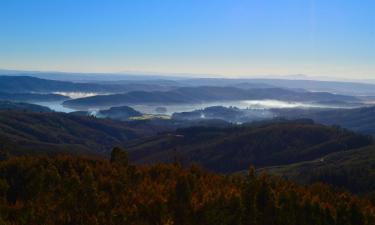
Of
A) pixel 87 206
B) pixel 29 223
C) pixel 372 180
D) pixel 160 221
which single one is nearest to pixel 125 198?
pixel 87 206

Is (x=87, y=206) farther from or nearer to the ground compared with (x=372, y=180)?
farther from the ground

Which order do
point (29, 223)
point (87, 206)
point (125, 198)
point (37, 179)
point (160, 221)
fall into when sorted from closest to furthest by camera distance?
point (29, 223)
point (160, 221)
point (87, 206)
point (125, 198)
point (37, 179)

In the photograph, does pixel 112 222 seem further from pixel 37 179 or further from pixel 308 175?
pixel 308 175

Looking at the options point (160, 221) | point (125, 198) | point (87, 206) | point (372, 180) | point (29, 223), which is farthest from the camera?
point (372, 180)

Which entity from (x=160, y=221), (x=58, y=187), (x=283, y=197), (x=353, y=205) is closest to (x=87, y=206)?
(x=160, y=221)

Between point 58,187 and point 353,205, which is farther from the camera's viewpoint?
point 58,187

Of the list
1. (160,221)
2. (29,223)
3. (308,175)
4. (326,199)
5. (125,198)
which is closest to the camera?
(29,223)

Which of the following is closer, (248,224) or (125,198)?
(248,224)

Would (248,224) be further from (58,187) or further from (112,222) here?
(58,187)

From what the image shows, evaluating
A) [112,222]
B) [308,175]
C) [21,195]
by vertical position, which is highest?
[112,222]
